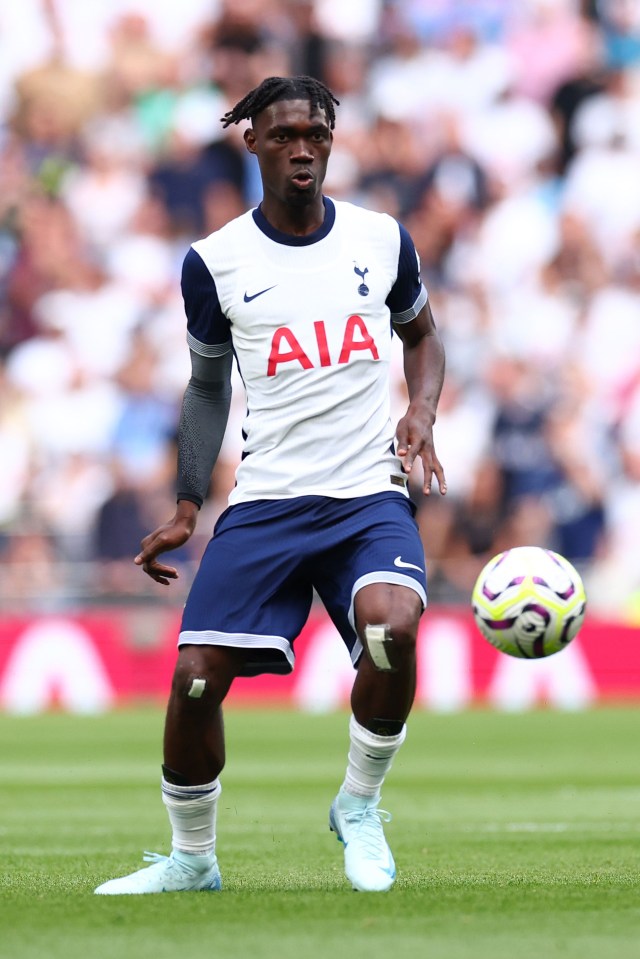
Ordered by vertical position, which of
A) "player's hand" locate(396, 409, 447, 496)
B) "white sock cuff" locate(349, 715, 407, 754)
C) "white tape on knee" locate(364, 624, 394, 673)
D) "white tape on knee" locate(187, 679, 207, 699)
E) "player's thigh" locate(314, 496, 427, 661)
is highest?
"player's hand" locate(396, 409, 447, 496)

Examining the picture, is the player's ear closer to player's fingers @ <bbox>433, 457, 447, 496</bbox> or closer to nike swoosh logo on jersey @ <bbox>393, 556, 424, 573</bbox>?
player's fingers @ <bbox>433, 457, 447, 496</bbox>

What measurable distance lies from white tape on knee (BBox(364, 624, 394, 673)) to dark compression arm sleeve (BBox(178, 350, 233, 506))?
2.85 feet

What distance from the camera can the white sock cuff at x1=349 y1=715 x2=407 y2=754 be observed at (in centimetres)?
593

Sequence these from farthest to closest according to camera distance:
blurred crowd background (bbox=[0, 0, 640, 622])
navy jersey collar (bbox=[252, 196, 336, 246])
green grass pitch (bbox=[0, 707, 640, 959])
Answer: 1. blurred crowd background (bbox=[0, 0, 640, 622])
2. navy jersey collar (bbox=[252, 196, 336, 246])
3. green grass pitch (bbox=[0, 707, 640, 959])

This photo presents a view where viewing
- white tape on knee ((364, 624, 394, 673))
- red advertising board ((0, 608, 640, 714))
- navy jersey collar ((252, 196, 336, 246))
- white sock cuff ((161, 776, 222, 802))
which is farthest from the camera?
red advertising board ((0, 608, 640, 714))

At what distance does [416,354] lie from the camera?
6.33 m

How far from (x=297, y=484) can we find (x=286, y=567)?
28 cm

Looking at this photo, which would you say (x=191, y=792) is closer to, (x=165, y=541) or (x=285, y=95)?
(x=165, y=541)

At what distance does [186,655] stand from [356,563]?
24.4 inches

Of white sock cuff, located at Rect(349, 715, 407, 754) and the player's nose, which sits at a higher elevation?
the player's nose

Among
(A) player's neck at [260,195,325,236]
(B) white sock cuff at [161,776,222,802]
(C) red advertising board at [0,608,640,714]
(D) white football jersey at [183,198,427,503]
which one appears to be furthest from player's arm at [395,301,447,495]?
(C) red advertising board at [0,608,640,714]

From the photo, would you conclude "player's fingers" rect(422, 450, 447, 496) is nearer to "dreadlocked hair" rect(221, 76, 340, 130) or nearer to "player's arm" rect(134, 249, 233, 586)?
"player's arm" rect(134, 249, 233, 586)

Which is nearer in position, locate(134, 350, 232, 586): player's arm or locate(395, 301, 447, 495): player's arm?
locate(395, 301, 447, 495): player's arm

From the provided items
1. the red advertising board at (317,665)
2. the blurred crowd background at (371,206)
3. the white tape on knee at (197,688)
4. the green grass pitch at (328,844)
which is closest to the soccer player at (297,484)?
the white tape on knee at (197,688)
